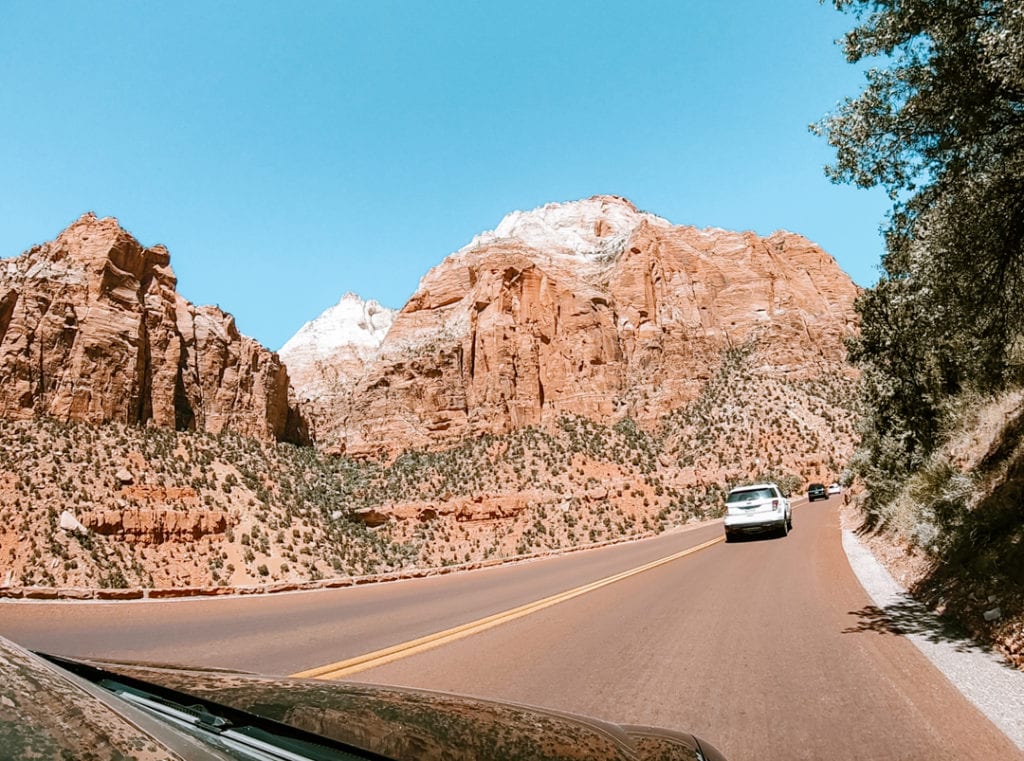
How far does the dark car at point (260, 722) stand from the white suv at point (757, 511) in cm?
1919

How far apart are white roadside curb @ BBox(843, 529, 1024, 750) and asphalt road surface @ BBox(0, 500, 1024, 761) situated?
0.37 ft

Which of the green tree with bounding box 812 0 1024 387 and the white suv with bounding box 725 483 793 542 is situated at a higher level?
the green tree with bounding box 812 0 1024 387

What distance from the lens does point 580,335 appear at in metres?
70.4

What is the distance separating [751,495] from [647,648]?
50.8 feet

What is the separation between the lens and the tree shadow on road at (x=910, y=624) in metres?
5.98

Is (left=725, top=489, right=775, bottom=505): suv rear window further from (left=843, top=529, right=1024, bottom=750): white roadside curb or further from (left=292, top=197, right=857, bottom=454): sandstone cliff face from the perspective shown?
(left=292, top=197, right=857, bottom=454): sandstone cliff face

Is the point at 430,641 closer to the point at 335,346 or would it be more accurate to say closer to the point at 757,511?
the point at 757,511

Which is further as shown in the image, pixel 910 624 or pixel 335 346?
pixel 335 346

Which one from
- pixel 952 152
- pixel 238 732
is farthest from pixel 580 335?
pixel 238 732

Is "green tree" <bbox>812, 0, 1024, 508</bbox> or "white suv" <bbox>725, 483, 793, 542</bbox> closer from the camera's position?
"green tree" <bbox>812, 0, 1024, 508</bbox>

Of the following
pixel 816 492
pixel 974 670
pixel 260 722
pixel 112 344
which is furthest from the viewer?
pixel 816 492

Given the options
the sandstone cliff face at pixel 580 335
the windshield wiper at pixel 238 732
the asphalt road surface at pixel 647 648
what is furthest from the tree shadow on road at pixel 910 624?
→ the sandstone cliff face at pixel 580 335

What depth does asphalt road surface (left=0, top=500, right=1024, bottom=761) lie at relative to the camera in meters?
4.18

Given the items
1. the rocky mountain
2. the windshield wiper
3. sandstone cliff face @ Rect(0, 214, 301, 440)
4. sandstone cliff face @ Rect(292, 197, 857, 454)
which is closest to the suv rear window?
the windshield wiper
